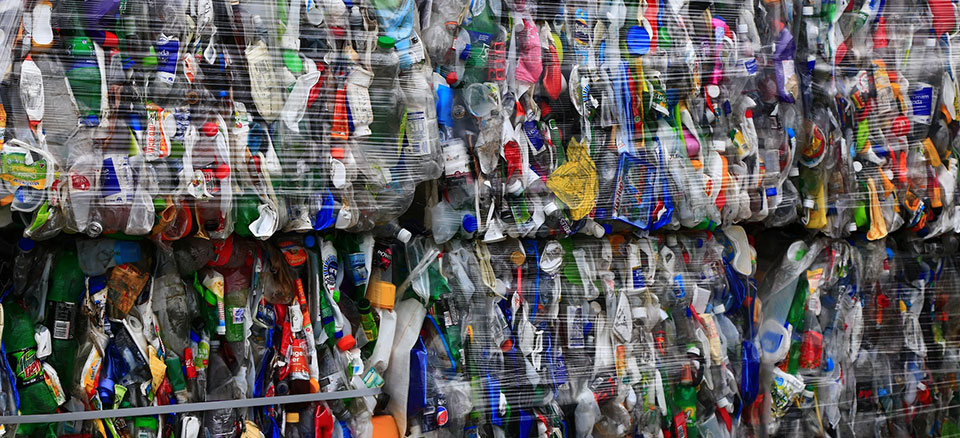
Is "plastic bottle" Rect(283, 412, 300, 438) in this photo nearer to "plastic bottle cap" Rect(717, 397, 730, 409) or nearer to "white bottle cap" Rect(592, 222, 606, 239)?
"white bottle cap" Rect(592, 222, 606, 239)

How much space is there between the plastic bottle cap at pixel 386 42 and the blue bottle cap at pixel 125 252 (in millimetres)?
814

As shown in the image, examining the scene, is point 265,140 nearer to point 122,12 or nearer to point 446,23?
point 122,12

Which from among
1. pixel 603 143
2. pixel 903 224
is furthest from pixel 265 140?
pixel 903 224

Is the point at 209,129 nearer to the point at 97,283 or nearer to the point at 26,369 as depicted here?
Result: the point at 97,283

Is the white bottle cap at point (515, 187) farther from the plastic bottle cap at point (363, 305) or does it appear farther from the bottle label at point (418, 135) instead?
the plastic bottle cap at point (363, 305)

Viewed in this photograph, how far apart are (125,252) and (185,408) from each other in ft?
1.37

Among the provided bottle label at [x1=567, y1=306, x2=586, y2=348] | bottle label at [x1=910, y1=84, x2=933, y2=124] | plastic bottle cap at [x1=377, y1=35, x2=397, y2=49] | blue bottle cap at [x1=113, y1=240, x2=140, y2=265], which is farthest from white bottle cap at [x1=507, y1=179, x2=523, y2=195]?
bottle label at [x1=910, y1=84, x2=933, y2=124]

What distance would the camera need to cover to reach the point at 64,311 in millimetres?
2135

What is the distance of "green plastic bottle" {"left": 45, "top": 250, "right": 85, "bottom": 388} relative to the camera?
2131 mm

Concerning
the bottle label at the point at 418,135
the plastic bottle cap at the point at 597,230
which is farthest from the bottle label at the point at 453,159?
the plastic bottle cap at the point at 597,230

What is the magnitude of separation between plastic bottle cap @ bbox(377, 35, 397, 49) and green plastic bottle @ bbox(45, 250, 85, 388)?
0.94m

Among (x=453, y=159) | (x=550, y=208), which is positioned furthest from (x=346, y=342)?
(x=550, y=208)

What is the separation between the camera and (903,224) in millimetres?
3154

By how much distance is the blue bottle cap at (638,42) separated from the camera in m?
2.70
